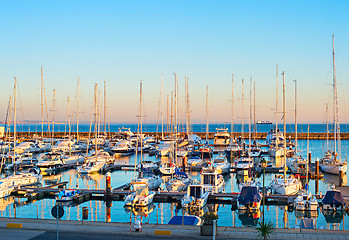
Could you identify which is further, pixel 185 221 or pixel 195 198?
pixel 195 198

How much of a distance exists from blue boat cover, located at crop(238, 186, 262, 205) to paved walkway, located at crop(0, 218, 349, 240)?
41.8ft

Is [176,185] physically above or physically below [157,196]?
above

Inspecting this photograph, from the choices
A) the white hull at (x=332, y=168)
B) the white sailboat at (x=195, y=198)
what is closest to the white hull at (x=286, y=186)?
Result: the white sailboat at (x=195, y=198)

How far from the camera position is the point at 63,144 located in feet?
305

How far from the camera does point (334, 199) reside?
34219 millimetres

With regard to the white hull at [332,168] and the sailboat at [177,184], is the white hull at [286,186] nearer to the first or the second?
the sailboat at [177,184]

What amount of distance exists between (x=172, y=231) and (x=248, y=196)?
14.8m

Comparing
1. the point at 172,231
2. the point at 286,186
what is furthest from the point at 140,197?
the point at 172,231

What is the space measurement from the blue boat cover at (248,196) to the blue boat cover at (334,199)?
5.39 meters

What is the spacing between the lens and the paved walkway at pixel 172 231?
20453 millimetres

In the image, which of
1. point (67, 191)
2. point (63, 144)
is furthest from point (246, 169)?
point (63, 144)

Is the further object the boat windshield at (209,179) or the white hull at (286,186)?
the boat windshield at (209,179)

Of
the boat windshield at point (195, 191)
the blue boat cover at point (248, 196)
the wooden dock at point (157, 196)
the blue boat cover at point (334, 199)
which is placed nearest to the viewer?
the blue boat cover at point (334, 199)

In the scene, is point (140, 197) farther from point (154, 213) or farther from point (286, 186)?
point (286, 186)
